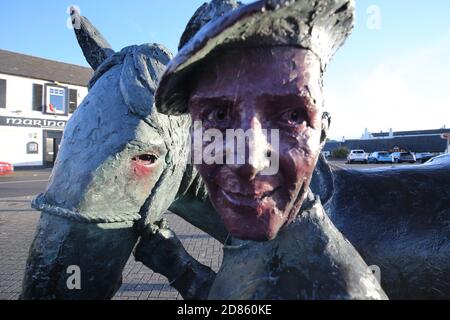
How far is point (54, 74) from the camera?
76.2 feet

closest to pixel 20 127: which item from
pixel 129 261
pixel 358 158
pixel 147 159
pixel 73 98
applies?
pixel 73 98

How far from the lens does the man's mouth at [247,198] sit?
33.8 inches

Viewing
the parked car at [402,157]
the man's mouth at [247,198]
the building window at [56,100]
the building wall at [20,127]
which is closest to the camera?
the man's mouth at [247,198]

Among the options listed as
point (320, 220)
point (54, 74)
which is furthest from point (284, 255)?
point (54, 74)

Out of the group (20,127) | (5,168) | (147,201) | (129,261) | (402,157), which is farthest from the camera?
(402,157)

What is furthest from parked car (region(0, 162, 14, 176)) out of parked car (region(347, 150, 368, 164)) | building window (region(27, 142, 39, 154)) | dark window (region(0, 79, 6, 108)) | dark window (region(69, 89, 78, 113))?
parked car (region(347, 150, 368, 164))

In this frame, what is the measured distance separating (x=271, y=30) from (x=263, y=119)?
0.21m

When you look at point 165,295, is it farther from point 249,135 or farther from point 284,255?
point 249,135

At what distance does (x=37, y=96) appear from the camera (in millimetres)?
22047

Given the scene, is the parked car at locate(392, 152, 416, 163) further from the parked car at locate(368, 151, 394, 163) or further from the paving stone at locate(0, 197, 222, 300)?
the paving stone at locate(0, 197, 222, 300)

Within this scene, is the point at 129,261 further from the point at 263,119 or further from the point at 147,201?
the point at 263,119

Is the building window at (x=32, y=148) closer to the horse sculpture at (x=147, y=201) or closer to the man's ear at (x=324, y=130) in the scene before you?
the horse sculpture at (x=147, y=201)

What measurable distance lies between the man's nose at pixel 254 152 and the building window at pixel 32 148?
24.0 metres

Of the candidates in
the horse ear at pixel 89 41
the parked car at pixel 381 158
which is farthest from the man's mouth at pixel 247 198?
the parked car at pixel 381 158
